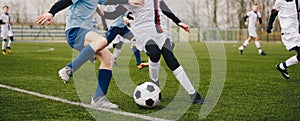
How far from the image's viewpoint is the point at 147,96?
5.04 meters

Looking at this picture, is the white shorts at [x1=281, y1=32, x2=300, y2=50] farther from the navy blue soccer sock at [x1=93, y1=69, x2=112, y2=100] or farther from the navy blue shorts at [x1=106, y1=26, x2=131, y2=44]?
the navy blue soccer sock at [x1=93, y1=69, x2=112, y2=100]

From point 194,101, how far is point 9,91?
9.50 ft

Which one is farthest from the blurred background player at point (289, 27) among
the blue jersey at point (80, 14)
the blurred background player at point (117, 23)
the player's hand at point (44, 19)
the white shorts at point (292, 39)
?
the player's hand at point (44, 19)

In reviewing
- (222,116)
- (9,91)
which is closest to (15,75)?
(9,91)

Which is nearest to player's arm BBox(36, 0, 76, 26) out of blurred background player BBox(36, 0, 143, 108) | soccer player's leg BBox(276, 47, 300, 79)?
blurred background player BBox(36, 0, 143, 108)

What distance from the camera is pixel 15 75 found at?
8648 mm

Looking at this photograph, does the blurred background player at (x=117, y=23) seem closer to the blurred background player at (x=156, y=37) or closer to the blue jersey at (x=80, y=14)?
the blurred background player at (x=156, y=37)

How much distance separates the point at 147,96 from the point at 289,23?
4.59m

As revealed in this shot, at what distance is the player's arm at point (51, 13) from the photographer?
14.5ft

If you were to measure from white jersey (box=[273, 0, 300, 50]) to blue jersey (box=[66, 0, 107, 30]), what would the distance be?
476 cm

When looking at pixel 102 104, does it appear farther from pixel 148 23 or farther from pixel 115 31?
pixel 115 31

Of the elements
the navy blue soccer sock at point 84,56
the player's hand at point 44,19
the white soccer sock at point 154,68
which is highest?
the player's hand at point 44,19

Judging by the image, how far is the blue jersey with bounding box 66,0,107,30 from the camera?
5102 mm

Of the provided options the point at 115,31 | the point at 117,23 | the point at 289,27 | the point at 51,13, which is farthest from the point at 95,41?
the point at 289,27
